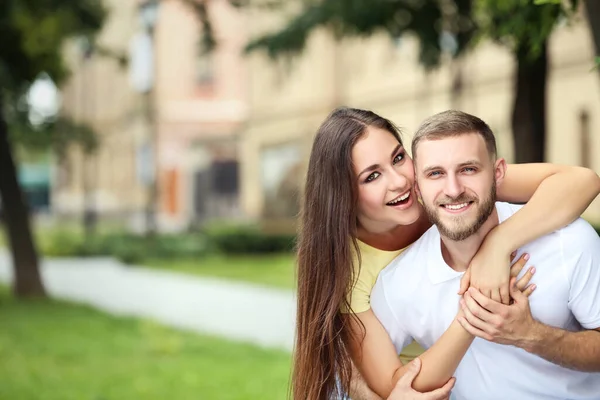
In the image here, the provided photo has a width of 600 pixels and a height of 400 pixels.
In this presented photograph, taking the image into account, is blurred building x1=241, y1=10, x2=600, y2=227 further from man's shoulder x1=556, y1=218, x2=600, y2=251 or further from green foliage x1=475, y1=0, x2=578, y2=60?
man's shoulder x1=556, y1=218, x2=600, y2=251

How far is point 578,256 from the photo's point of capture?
3105 mm

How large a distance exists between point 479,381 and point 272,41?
28.5ft

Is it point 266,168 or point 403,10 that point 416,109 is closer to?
point 266,168

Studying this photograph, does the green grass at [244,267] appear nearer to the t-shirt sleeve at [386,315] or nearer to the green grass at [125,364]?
the green grass at [125,364]

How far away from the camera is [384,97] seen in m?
30.2

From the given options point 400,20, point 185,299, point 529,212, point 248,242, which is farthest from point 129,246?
point 529,212

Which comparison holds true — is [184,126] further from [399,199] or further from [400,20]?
[399,199]

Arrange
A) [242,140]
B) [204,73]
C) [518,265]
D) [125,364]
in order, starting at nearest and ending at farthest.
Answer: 1. [518,265]
2. [125,364]
3. [242,140]
4. [204,73]

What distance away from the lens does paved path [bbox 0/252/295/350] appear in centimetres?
1257

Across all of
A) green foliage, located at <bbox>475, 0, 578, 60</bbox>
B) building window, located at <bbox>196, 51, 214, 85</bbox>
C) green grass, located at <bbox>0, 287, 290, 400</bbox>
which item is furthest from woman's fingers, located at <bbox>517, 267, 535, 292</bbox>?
building window, located at <bbox>196, 51, 214, 85</bbox>

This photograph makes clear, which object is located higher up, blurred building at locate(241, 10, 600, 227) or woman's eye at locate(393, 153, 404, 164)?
woman's eye at locate(393, 153, 404, 164)

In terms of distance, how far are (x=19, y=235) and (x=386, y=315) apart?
14.7 m

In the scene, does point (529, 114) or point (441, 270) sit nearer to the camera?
point (441, 270)

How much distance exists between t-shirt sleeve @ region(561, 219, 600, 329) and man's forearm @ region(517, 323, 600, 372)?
0.16ft
